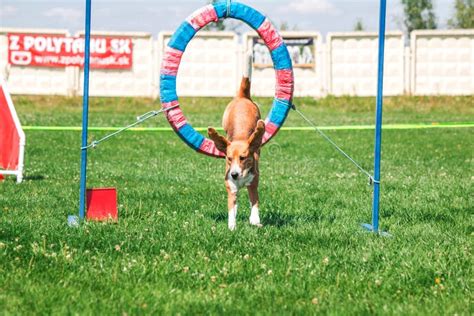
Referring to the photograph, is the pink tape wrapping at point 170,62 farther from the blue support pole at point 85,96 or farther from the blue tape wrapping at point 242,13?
the blue support pole at point 85,96

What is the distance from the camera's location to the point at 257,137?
6.72 meters

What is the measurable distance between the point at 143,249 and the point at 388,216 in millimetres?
2978

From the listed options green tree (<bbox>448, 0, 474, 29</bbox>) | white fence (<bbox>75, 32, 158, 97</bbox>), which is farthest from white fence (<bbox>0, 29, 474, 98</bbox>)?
green tree (<bbox>448, 0, 474, 29</bbox>)

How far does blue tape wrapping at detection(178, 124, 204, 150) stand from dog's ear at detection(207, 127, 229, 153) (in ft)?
1.20

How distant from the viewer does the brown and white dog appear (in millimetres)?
6656

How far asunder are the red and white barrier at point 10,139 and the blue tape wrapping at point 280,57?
427cm

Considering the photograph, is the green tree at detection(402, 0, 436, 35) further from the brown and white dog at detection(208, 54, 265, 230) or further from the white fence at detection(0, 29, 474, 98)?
the brown and white dog at detection(208, 54, 265, 230)

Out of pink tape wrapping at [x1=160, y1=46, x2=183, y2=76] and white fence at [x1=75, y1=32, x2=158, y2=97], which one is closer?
pink tape wrapping at [x1=160, y1=46, x2=183, y2=76]

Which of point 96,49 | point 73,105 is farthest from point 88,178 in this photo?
point 96,49

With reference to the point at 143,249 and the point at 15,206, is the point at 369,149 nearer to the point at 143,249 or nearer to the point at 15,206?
the point at 15,206

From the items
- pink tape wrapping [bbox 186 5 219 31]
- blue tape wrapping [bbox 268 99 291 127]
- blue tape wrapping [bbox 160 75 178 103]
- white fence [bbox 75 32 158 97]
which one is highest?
white fence [bbox 75 32 158 97]

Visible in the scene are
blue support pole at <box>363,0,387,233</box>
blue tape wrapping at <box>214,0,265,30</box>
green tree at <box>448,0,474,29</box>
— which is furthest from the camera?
green tree at <box>448,0,474,29</box>

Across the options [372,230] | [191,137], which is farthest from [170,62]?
[372,230]

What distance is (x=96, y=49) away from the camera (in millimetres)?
34625
